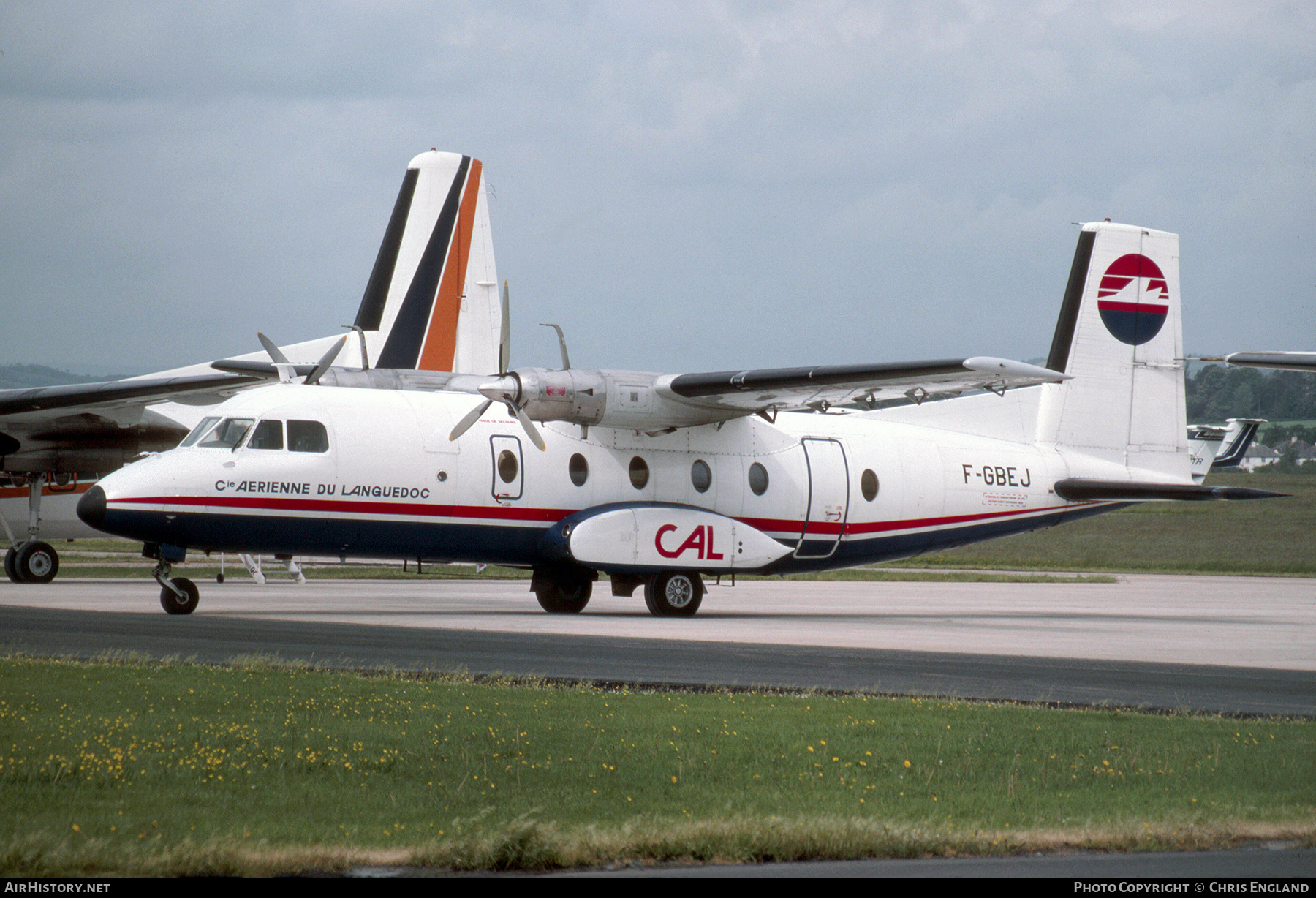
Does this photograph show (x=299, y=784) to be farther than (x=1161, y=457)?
No

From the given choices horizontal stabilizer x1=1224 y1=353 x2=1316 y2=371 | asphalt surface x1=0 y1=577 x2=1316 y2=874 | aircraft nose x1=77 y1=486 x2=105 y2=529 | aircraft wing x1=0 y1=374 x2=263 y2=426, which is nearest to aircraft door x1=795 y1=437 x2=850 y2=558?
asphalt surface x1=0 y1=577 x2=1316 y2=874

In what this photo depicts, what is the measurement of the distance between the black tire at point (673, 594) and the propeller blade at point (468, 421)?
13.3 feet

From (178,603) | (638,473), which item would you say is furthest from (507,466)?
(178,603)

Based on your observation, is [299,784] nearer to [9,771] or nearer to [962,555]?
[9,771]

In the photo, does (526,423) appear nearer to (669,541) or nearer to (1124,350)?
(669,541)

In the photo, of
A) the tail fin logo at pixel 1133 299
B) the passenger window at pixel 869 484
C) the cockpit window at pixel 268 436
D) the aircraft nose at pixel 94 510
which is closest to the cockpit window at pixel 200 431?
the cockpit window at pixel 268 436

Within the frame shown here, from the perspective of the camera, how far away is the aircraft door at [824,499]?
23.0 m

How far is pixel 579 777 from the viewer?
7.57 m

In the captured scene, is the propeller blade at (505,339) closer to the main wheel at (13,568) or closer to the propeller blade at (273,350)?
the propeller blade at (273,350)

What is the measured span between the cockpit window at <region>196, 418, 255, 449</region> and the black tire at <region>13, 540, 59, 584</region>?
1145 cm

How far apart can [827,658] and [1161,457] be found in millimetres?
13011

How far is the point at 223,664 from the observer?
12141 millimetres
